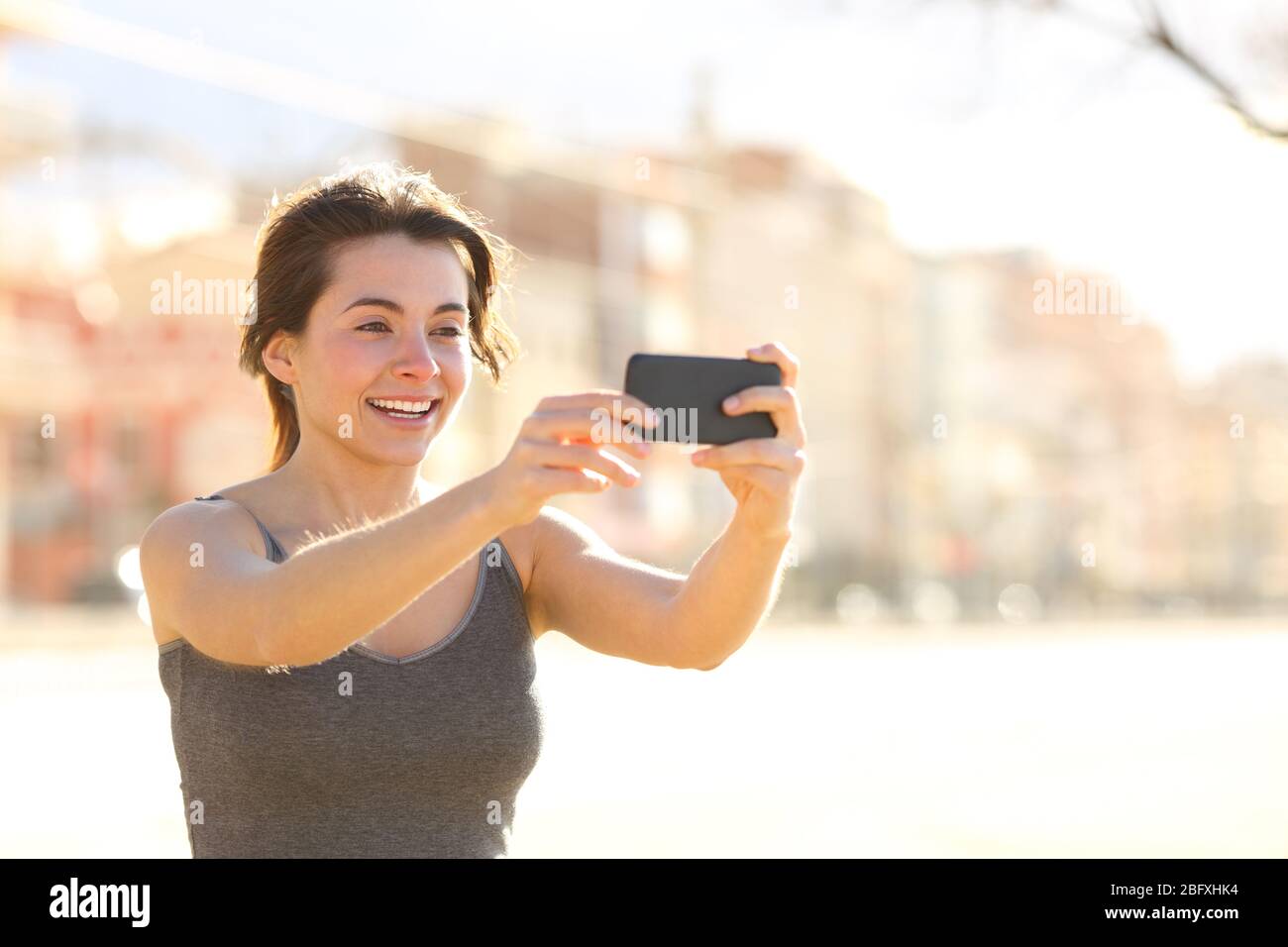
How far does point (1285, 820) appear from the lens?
9.26 meters

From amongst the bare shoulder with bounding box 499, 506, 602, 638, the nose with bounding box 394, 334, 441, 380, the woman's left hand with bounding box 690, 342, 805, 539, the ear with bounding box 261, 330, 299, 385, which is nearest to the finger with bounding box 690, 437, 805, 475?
the woman's left hand with bounding box 690, 342, 805, 539

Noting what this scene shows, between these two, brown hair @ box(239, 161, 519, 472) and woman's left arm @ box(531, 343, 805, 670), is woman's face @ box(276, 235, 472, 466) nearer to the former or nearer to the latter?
brown hair @ box(239, 161, 519, 472)

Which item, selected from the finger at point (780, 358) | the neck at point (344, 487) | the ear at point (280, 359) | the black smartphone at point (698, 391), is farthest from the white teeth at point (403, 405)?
the finger at point (780, 358)

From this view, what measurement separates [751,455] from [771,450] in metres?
0.03

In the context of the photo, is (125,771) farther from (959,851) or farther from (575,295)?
(575,295)

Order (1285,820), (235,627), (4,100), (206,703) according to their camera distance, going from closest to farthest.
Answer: (235,627), (206,703), (1285,820), (4,100)

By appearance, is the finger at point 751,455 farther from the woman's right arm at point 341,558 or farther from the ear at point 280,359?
the ear at point 280,359

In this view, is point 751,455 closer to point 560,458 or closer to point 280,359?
point 560,458

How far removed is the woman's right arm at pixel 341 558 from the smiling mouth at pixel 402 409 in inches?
10.8

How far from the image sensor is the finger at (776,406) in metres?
2.32

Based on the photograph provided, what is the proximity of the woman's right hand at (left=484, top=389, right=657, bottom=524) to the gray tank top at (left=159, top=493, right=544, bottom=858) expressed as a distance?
22.8 inches

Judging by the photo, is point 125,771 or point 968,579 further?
point 968,579
